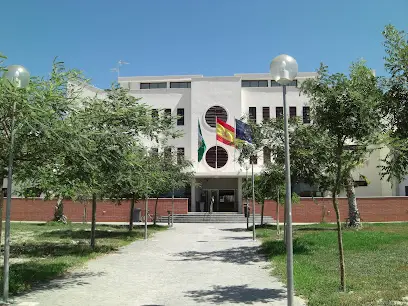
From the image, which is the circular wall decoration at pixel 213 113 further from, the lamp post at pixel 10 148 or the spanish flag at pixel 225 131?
the lamp post at pixel 10 148

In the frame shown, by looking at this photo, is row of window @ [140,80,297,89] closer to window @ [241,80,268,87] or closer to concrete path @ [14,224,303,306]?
window @ [241,80,268,87]

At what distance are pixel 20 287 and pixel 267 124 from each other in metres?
10.4

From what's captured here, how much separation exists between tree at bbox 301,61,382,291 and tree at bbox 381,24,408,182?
225 mm

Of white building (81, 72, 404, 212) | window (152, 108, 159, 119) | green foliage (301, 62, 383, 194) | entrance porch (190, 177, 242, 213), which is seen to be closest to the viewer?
green foliage (301, 62, 383, 194)

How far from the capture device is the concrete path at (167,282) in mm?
8344

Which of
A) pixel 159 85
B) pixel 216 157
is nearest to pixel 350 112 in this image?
pixel 216 157

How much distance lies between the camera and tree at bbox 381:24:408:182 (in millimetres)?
8469

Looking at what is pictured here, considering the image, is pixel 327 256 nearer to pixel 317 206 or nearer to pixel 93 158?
pixel 93 158

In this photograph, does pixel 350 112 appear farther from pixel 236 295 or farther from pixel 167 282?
pixel 167 282

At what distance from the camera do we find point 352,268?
37.7ft

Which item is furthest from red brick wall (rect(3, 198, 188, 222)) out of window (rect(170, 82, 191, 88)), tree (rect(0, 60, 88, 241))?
tree (rect(0, 60, 88, 241))

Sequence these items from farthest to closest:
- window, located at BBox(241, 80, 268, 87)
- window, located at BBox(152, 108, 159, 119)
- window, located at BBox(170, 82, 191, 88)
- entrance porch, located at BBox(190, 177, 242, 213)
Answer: window, located at BBox(170, 82, 191, 88)
window, located at BBox(241, 80, 268, 87)
entrance porch, located at BBox(190, 177, 242, 213)
window, located at BBox(152, 108, 159, 119)

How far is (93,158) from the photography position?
9352 mm

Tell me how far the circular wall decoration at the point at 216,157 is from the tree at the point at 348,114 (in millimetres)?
32025
